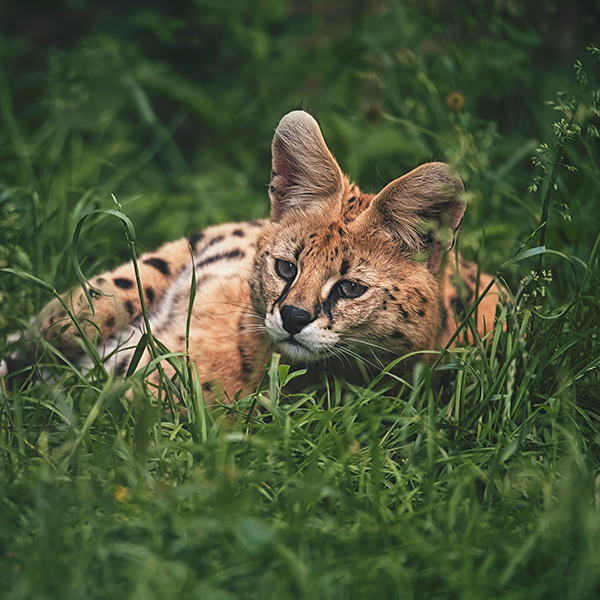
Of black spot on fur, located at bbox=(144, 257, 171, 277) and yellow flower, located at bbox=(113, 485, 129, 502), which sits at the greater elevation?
black spot on fur, located at bbox=(144, 257, 171, 277)

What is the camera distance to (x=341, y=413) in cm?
295

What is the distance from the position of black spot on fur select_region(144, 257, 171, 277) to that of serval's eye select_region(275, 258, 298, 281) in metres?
1.16

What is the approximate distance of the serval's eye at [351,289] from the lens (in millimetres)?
3051

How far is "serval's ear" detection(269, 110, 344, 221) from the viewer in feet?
10.7

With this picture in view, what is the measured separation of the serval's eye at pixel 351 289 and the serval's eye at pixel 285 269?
23 centimetres

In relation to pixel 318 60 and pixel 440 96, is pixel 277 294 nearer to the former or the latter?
pixel 440 96

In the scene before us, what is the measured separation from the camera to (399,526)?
88.3 inches

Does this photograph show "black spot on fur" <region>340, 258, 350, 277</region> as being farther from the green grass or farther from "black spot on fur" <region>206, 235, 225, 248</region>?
"black spot on fur" <region>206, 235, 225, 248</region>

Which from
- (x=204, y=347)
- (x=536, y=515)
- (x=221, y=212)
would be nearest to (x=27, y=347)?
(x=204, y=347)

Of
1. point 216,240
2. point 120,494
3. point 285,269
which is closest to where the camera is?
point 120,494

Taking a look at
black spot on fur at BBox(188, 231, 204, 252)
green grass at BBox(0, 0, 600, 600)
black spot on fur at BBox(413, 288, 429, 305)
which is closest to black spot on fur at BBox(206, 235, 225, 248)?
black spot on fur at BBox(188, 231, 204, 252)

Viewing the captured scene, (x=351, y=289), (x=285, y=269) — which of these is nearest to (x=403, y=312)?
(x=351, y=289)

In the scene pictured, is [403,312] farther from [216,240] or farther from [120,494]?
[216,240]

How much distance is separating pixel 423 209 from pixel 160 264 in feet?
5.69
